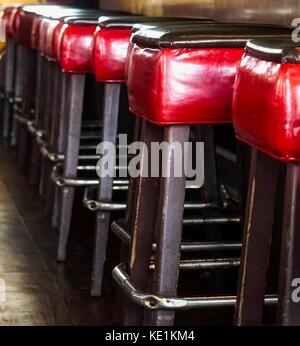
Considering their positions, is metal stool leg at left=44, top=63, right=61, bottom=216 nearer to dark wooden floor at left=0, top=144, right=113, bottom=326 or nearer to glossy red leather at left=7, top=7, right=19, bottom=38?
dark wooden floor at left=0, top=144, right=113, bottom=326

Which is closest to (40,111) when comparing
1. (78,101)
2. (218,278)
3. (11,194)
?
(11,194)

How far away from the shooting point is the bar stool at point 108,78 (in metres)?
2.68

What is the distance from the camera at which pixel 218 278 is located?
2893 millimetres

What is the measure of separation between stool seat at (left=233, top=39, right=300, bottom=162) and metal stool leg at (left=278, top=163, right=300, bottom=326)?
0.06 metres

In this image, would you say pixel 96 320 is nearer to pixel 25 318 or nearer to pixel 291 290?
pixel 25 318

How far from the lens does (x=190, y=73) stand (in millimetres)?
1917

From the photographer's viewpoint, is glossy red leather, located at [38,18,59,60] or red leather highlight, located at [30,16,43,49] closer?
glossy red leather, located at [38,18,59,60]

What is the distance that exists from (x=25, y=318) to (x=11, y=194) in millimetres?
1711

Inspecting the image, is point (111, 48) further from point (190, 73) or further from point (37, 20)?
point (37, 20)

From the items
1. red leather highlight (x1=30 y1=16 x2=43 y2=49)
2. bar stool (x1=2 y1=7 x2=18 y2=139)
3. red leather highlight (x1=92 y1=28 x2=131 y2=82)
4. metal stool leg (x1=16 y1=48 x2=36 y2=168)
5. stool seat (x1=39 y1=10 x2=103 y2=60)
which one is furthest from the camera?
bar stool (x1=2 y1=7 x2=18 y2=139)

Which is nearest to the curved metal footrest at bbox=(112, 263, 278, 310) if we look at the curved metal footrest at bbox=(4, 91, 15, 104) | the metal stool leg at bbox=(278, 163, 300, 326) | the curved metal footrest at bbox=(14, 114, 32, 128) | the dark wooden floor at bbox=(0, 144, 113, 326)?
the metal stool leg at bbox=(278, 163, 300, 326)

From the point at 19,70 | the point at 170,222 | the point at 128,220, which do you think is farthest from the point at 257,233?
the point at 19,70

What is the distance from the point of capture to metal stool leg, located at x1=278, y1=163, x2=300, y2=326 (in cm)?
156

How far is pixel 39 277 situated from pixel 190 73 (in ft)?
4.37
